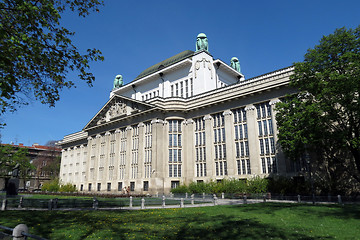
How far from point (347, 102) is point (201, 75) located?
30.8m

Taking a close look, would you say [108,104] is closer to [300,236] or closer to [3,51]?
[3,51]

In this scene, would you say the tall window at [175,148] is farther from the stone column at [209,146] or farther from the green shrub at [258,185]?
the green shrub at [258,185]

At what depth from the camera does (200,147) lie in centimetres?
4550

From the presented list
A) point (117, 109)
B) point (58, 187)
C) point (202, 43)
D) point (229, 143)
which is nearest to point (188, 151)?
point (229, 143)

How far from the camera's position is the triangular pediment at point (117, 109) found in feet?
168

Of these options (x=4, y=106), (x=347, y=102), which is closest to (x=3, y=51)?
(x=4, y=106)

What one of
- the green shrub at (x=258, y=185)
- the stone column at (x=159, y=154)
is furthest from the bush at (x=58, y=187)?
the green shrub at (x=258, y=185)

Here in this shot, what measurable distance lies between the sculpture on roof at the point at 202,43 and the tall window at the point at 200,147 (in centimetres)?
1788

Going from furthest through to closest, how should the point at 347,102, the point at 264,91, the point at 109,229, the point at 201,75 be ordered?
the point at 201,75
the point at 264,91
the point at 347,102
the point at 109,229

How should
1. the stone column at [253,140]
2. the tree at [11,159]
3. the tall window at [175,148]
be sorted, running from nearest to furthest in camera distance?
the stone column at [253,140]
the tall window at [175,148]
the tree at [11,159]

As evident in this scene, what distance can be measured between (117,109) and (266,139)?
33.2 m

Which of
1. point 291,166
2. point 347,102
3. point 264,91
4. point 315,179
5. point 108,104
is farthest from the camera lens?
point 108,104

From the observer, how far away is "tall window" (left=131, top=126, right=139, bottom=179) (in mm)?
49419

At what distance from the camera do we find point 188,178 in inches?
1774
